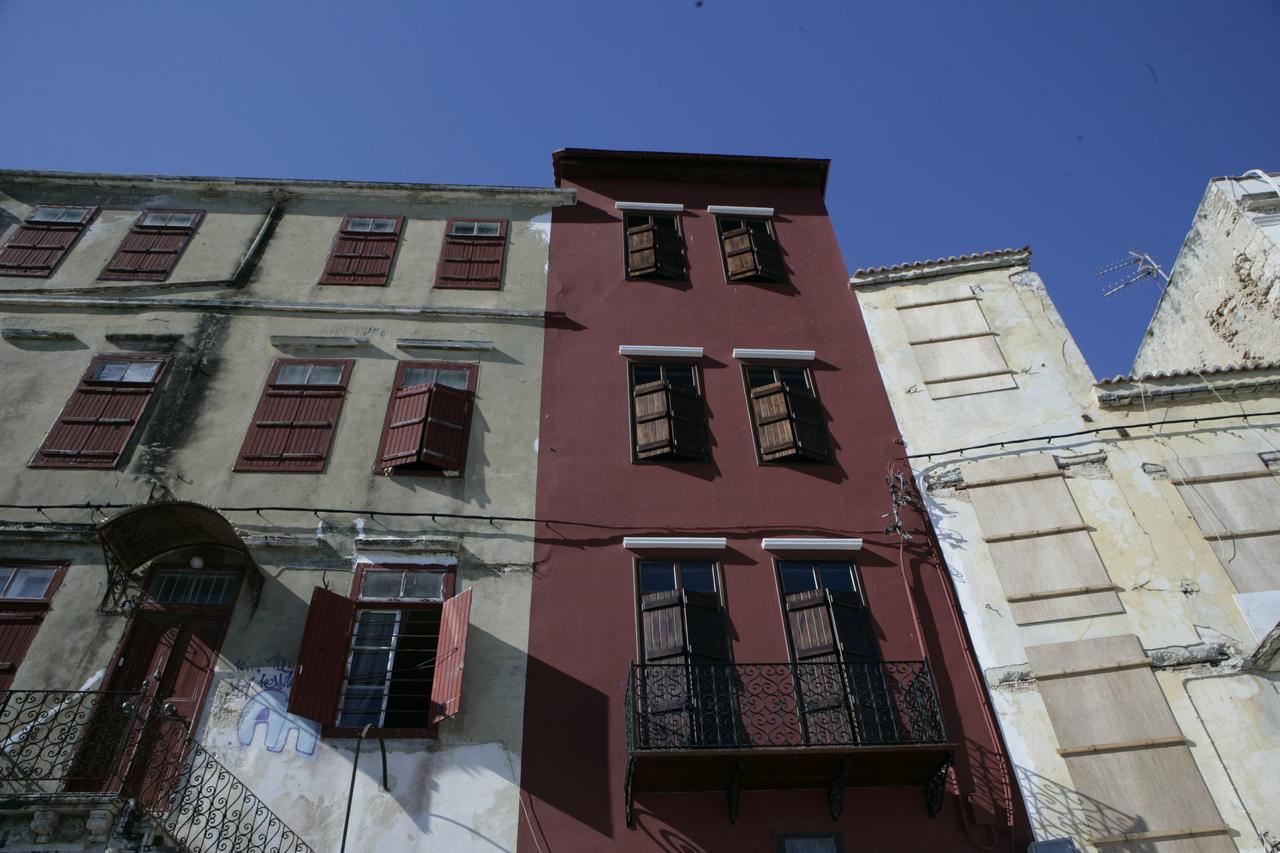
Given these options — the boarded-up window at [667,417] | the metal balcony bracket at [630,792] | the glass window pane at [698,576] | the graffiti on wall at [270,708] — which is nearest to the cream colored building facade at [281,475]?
the graffiti on wall at [270,708]

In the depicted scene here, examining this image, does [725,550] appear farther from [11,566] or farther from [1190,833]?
[11,566]

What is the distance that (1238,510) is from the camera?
12016 millimetres

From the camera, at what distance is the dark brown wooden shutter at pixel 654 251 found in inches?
617

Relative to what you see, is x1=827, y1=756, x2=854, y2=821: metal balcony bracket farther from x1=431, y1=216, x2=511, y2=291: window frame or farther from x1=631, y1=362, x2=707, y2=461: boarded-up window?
x1=431, y1=216, x2=511, y2=291: window frame

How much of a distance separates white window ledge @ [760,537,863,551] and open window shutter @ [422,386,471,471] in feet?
14.8

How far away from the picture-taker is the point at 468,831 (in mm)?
9492

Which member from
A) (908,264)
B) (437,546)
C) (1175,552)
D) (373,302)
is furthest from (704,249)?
(1175,552)

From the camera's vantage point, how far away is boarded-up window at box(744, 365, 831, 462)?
13.0 meters

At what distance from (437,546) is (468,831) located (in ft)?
11.9

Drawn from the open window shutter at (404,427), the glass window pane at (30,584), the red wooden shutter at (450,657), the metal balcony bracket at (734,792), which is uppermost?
the open window shutter at (404,427)

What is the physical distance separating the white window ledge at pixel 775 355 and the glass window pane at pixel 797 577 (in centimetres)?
386

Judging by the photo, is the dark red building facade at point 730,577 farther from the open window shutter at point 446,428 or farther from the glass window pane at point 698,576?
the open window shutter at point 446,428

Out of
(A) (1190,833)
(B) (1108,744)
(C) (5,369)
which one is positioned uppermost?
(C) (5,369)

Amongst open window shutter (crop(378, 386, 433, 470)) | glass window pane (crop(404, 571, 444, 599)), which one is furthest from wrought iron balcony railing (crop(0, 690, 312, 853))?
open window shutter (crop(378, 386, 433, 470))
